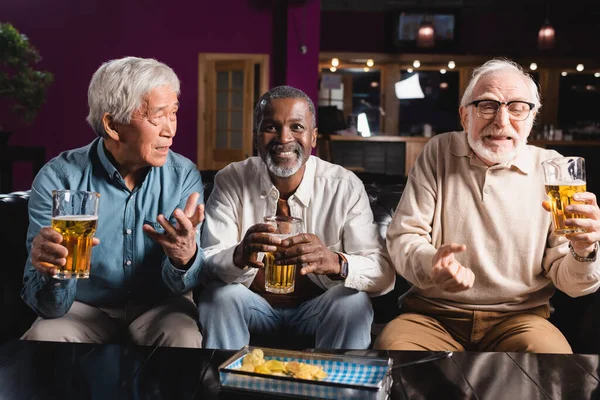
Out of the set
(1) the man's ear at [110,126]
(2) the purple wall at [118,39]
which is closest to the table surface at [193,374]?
(1) the man's ear at [110,126]

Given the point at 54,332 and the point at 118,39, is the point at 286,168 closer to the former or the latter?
the point at 54,332

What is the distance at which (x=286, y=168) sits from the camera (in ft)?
7.04

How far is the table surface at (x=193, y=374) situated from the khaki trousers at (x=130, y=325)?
27cm

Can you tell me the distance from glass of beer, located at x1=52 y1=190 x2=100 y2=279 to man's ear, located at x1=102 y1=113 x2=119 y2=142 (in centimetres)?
44

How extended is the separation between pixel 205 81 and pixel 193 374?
280 inches

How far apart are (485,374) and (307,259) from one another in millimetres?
629

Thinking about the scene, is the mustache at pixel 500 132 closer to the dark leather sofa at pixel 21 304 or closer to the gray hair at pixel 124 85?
the dark leather sofa at pixel 21 304

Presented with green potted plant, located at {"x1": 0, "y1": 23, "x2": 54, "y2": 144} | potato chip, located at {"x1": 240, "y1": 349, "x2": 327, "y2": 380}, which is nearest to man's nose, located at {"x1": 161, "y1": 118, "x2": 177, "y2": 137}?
potato chip, located at {"x1": 240, "y1": 349, "x2": 327, "y2": 380}

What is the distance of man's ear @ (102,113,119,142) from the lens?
1997 mm

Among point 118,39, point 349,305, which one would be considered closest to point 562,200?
point 349,305

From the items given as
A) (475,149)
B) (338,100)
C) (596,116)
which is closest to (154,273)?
(475,149)

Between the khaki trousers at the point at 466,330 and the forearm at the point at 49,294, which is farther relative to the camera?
the khaki trousers at the point at 466,330

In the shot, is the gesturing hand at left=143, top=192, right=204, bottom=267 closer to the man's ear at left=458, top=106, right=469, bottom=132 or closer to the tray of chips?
the tray of chips

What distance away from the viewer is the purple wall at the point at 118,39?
807 centimetres
